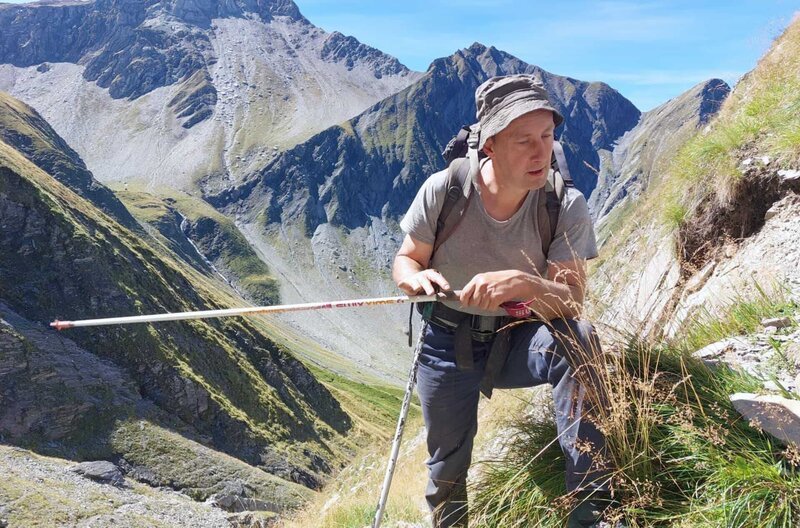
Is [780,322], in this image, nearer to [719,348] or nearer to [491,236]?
[719,348]

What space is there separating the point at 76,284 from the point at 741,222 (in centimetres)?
6266

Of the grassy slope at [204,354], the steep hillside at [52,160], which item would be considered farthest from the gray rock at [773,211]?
the steep hillside at [52,160]

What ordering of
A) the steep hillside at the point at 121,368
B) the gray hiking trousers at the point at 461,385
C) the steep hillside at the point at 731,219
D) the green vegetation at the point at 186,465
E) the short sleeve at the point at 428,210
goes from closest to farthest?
the gray hiking trousers at the point at 461,385 → the short sleeve at the point at 428,210 → the steep hillside at the point at 731,219 → the green vegetation at the point at 186,465 → the steep hillside at the point at 121,368

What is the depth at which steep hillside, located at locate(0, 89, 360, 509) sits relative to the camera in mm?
47656

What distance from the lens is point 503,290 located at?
379cm

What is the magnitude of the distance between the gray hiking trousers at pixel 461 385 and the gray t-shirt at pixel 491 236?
1.05 feet

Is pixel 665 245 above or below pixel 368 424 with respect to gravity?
above

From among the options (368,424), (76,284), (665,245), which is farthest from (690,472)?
(368,424)

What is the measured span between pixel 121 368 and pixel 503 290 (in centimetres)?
5798

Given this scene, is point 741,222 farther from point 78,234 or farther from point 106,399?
point 78,234

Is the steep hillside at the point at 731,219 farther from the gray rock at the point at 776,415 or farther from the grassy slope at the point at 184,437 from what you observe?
the grassy slope at the point at 184,437

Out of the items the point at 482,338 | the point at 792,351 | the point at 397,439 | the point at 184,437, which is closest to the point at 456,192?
the point at 482,338

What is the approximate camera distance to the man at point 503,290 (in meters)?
3.59

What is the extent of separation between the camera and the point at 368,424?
90562 millimetres
